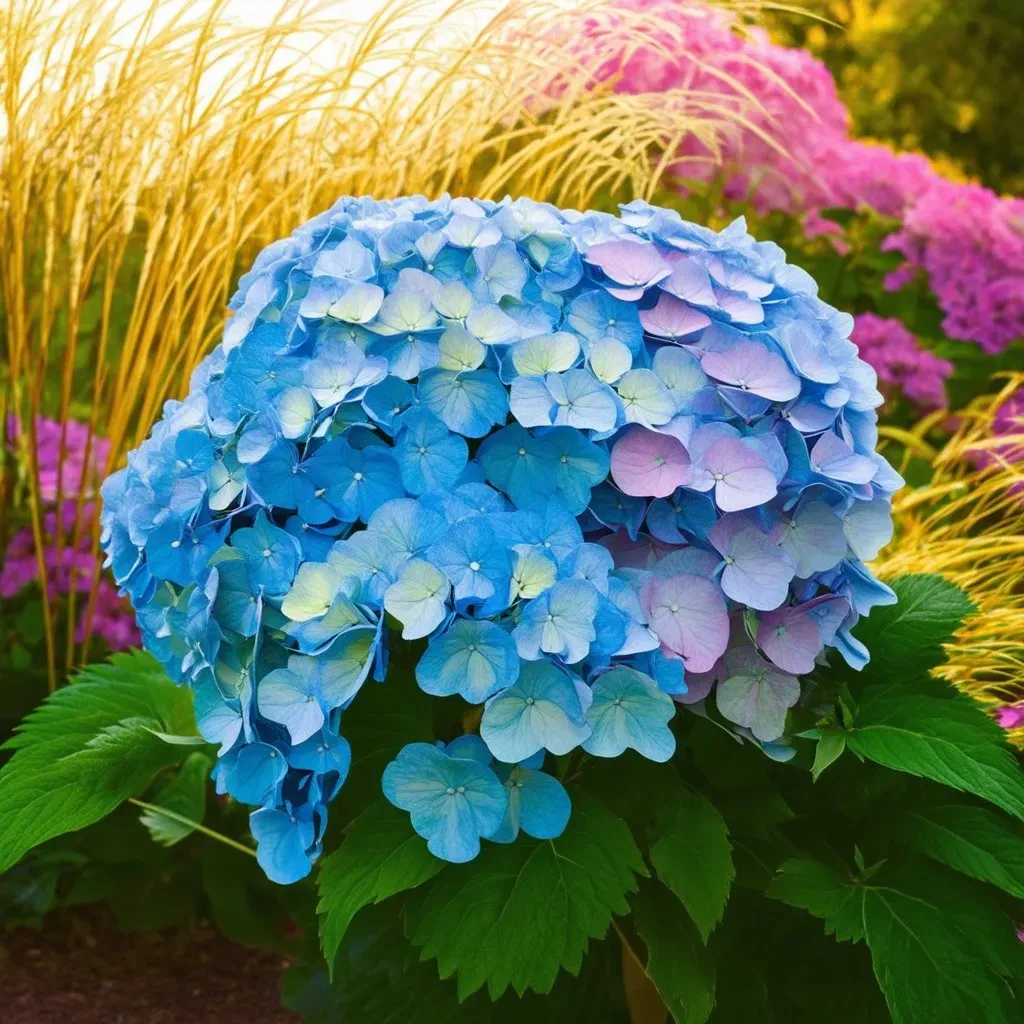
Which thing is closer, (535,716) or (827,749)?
(535,716)

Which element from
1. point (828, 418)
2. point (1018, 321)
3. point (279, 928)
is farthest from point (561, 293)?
point (1018, 321)

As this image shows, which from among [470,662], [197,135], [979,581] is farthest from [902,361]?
[470,662]

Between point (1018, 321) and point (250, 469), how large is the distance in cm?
269

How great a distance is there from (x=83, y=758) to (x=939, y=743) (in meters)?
0.89

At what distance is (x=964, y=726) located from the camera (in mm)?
1262

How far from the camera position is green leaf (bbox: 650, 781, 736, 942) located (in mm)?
1158

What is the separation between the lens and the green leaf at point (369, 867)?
1.12m

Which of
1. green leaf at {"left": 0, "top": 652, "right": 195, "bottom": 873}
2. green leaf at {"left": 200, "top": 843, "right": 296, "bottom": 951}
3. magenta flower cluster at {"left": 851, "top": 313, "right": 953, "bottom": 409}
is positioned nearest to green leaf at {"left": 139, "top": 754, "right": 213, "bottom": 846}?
green leaf at {"left": 0, "top": 652, "right": 195, "bottom": 873}

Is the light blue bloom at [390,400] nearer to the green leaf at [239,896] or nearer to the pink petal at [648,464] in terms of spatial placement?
the pink petal at [648,464]

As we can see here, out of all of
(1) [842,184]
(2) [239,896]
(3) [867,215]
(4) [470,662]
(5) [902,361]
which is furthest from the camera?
(1) [842,184]

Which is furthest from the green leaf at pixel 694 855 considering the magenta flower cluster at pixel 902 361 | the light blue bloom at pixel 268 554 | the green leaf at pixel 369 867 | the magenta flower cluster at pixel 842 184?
the magenta flower cluster at pixel 842 184

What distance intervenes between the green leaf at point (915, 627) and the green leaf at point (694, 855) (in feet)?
1.02

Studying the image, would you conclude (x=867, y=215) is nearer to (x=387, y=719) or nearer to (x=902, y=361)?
(x=902, y=361)

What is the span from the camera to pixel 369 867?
45.9 inches
